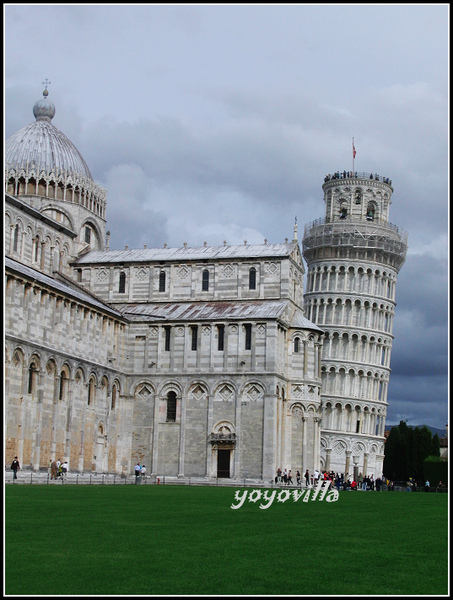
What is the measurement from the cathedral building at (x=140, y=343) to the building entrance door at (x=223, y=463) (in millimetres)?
127

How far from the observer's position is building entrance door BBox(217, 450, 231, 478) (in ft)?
210

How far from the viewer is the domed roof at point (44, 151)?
7219 cm

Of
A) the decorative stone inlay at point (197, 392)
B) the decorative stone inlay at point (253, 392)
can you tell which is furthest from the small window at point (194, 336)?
the decorative stone inlay at point (253, 392)

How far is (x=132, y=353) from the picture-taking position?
222 feet

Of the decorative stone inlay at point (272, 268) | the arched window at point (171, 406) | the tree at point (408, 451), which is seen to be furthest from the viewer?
the tree at point (408, 451)

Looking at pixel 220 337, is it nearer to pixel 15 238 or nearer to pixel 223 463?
pixel 223 463

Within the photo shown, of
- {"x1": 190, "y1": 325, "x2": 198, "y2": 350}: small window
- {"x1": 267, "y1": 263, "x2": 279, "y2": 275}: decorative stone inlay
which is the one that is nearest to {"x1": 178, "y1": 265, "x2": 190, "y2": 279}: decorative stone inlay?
{"x1": 190, "y1": 325, "x2": 198, "y2": 350}: small window

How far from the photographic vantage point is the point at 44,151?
72.7m

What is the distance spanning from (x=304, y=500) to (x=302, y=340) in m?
33.3

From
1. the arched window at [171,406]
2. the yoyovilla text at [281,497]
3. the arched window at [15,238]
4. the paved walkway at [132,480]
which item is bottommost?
the paved walkway at [132,480]

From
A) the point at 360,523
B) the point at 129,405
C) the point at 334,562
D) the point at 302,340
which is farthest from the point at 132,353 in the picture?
the point at 334,562

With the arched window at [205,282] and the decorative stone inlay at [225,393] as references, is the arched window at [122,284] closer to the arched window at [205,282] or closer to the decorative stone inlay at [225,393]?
the arched window at [205,282]

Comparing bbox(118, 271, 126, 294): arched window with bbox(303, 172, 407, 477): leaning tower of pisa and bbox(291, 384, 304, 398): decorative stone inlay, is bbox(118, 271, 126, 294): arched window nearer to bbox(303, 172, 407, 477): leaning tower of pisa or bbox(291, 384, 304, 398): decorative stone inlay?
bbox(291, 384, 304, 398): decorative stone inlay

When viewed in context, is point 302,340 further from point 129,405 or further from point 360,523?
point 360,523
